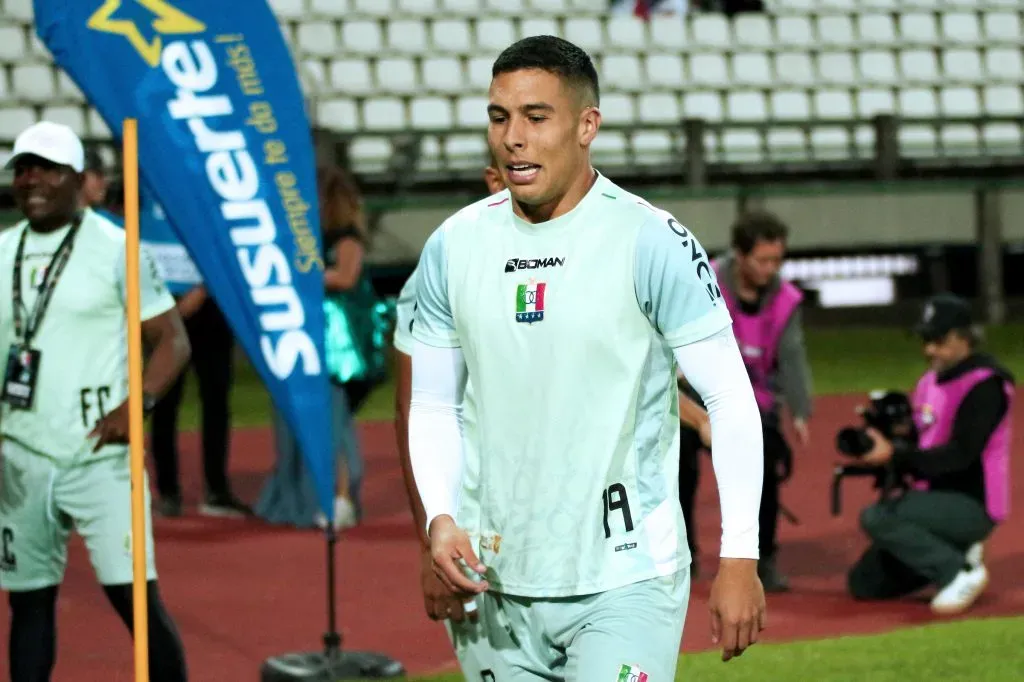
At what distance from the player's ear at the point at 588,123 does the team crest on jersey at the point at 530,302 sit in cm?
34

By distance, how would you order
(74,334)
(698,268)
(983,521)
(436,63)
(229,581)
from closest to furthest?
(698,268)
(74,334)
(983,521)
(229,581)
(436,63)

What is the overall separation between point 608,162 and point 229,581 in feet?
44.1

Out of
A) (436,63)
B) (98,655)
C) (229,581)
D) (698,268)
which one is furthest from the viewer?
(436,63)

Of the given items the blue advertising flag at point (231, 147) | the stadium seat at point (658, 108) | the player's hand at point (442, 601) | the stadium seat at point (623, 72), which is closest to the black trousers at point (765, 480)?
the blue advertising flag at point (231, 147)

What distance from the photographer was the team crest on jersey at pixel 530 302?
12.9ft

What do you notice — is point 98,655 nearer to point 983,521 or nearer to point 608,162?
point 983,521

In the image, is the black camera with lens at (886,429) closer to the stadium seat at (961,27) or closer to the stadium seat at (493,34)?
the stadium seat at (493,34)

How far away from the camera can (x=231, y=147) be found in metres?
6.48

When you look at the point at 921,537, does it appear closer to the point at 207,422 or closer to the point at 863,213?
the point at 207,422

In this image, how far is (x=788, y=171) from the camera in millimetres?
23266

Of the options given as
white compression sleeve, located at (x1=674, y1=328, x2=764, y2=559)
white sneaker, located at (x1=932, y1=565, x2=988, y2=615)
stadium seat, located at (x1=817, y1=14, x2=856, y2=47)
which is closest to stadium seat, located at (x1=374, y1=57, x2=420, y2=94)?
stadium seat, located at (x1=817, y1=14, x2=856, y2=47)

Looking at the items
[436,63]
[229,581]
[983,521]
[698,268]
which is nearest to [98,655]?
[229,581]

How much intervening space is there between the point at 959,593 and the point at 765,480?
1.05 m

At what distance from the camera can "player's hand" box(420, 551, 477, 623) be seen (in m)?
4.08
